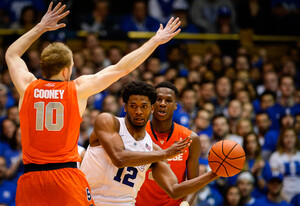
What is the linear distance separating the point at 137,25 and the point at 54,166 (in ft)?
28.2

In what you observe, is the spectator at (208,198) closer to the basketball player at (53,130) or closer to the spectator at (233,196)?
the spectator at (233,196)

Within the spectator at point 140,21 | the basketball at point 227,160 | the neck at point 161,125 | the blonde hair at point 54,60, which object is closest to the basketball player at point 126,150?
the basketball at point 227,160

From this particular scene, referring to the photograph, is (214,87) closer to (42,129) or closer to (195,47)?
(195,47)

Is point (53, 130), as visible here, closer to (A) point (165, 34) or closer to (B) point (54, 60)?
(B) point (54, 60)

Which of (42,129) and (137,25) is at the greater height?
(137,25)

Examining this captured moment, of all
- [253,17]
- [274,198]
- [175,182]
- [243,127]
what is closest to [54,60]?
[175,182]

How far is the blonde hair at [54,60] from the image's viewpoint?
4445mm

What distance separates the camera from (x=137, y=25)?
12586 millimetres

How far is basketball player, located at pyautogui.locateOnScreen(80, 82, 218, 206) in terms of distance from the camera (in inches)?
189

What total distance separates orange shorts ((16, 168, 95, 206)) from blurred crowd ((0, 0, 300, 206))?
4079mm

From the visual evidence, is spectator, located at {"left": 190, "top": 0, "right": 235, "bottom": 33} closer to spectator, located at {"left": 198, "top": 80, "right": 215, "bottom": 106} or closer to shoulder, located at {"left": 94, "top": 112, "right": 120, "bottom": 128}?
spectator, located at {"left": 198, "top": 80, "right": 215, "bottom": 106}

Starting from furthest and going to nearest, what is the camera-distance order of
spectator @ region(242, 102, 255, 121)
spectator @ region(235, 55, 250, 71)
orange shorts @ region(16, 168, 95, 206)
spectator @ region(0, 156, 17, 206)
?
spectator @ region(235, 55, 250, 71), spectator @ region(242, 102, 255, 121), spectator @ region(0, 156, 17, 206), orange shorts @ region(16, 168, 95, 206)

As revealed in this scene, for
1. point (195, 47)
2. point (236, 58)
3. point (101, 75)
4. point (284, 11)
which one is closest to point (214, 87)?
point (236, 58)

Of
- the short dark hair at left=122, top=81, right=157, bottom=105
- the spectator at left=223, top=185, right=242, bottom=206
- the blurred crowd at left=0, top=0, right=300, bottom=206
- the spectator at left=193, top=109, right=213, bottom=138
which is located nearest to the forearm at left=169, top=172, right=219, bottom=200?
the short dark hair at left=122, top=81, right=157, bottom=105
